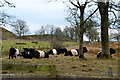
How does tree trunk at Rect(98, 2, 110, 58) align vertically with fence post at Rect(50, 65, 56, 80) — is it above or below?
above

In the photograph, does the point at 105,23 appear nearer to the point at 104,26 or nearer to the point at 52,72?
the point at 104,26

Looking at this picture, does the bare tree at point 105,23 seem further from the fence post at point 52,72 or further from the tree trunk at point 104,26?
the fence post at point 52,72

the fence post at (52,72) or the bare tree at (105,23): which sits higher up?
the bare tree at (105,23)

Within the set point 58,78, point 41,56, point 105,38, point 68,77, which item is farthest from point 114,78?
point 41,56

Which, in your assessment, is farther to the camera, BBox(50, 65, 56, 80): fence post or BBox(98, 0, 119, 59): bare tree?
BBox(98, 0, 119, 59): bare tree

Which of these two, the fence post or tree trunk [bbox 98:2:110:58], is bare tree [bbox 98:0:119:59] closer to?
tree trunk [bbox 98:2:110:58]

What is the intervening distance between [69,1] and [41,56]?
5.76 metres

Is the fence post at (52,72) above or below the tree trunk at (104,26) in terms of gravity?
below

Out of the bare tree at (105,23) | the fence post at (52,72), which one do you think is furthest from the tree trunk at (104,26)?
the fence post at (52,72)

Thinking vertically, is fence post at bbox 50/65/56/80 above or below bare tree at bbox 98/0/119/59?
below

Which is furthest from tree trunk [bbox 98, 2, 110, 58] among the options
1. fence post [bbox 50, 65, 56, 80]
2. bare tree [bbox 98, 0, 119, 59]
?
fence post [bbox 50, 65, 56, 80]

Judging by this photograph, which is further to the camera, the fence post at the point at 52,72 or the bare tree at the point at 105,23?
the bare tree at the point at 105,23

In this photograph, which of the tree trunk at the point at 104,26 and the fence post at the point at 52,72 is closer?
the fence post at the point at 52,72

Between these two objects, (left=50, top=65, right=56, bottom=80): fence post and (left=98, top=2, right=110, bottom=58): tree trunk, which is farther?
(left=98, top=2, right=110, bottom=58): tree trunk
